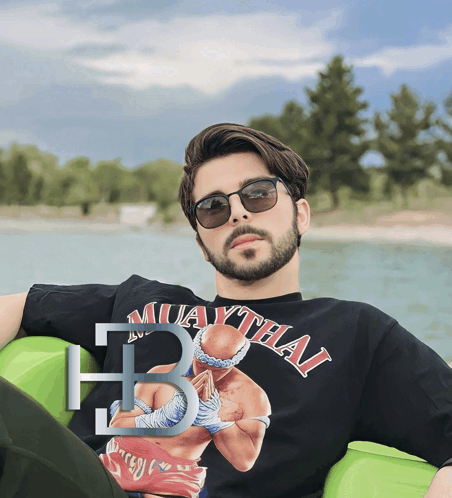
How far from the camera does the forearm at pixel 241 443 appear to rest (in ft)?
4.12

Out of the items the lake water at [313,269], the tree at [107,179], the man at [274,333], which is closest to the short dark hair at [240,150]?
the man at [274,333]

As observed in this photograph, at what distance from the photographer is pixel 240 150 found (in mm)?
1603

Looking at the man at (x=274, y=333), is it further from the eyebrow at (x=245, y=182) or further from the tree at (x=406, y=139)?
the tree at (x=406, y=139)

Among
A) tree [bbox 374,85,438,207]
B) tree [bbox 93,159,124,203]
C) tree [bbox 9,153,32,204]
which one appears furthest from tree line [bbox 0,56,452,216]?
tree [bbox 9,153,32,204]

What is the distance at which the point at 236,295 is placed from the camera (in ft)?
5.15

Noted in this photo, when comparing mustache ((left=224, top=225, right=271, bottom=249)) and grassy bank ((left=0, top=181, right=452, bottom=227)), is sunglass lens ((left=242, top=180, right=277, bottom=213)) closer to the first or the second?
mustache ((left=224, top=225, right=271, bottom=249))

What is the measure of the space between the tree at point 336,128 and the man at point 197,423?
77.8 ft

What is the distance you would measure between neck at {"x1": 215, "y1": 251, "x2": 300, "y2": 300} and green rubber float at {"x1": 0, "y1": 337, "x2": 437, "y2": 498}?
40 cm

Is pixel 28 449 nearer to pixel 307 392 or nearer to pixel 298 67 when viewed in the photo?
pixel 307 392

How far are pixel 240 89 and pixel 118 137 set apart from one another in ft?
58.6

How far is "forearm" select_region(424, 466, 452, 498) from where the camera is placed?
110cm

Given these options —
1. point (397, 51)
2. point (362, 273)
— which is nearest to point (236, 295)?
point (362, 273)

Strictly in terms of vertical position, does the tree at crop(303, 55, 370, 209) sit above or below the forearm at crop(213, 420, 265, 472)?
above

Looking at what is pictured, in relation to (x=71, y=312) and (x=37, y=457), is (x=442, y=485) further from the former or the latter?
(x=71, y=312)
